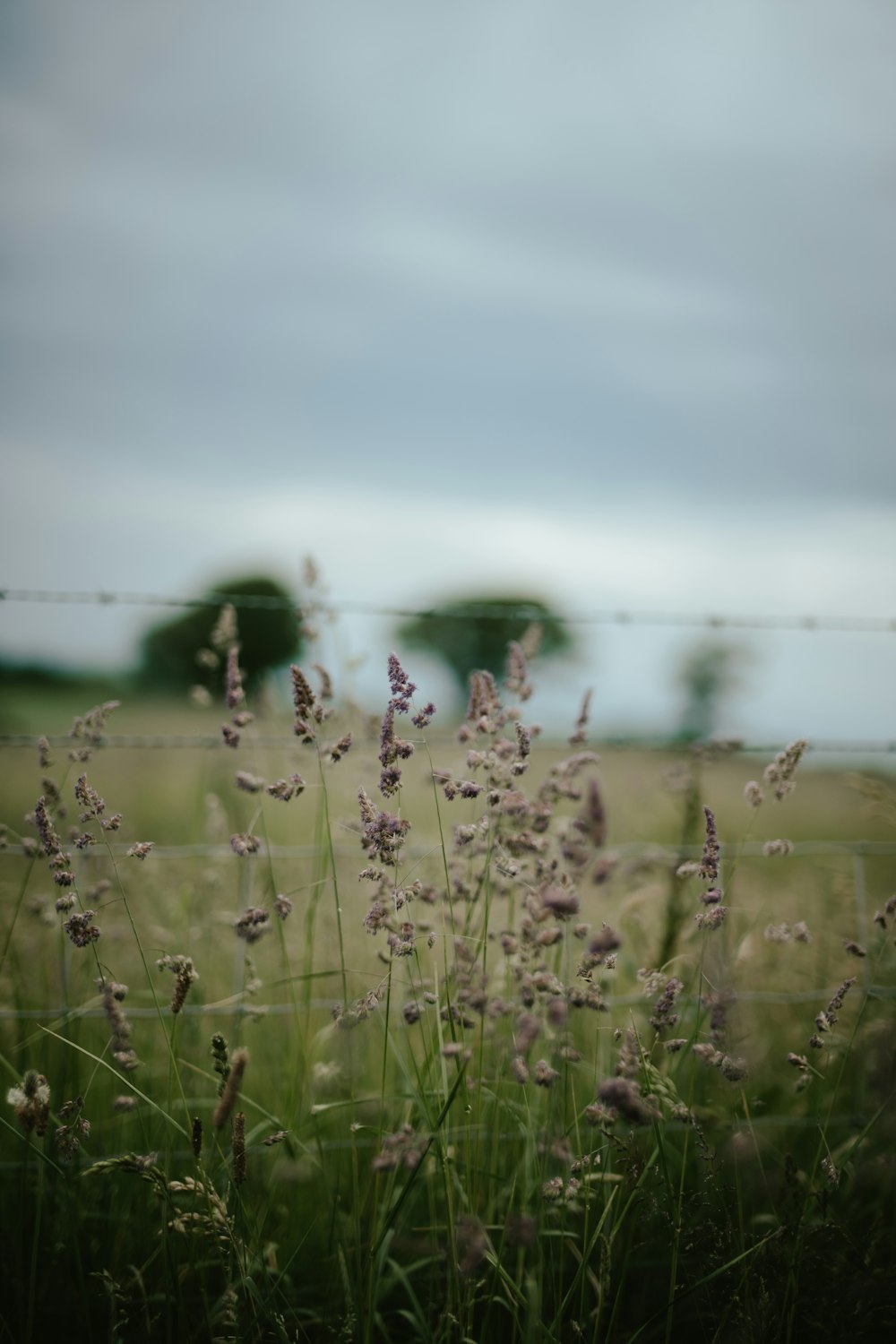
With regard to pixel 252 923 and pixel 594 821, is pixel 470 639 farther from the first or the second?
pixel 252 923

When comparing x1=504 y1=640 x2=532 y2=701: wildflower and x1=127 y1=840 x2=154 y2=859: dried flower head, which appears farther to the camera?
x1=504 y1=640 x2=532 y2=701: wildflower

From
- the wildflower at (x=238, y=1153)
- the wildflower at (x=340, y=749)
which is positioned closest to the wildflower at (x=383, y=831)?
the wildflower at (x=340, y=749)

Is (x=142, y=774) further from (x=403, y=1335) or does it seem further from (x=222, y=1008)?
(x=403, y=1335)

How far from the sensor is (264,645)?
34.8 meters

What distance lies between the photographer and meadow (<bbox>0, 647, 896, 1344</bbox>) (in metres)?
1.78

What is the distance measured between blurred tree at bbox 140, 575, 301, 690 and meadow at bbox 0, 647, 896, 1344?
2030 mm

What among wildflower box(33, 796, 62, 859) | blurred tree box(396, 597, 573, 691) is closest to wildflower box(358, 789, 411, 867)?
wildflower box(33, 796, 62, 859)

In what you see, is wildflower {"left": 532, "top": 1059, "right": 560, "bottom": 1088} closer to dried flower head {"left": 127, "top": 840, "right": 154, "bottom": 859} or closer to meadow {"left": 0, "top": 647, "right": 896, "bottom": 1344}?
meadow {"left": 0, "top": 647, "right": 896, "bottom": 1344}

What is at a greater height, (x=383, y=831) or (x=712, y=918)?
(x=383, y=831)

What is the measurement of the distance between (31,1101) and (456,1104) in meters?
1.09

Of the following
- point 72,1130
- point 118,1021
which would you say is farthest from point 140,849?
point 72,1130

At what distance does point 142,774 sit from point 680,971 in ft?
24.4

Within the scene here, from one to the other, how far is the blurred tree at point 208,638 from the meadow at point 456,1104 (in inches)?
79.9

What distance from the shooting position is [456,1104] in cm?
231
